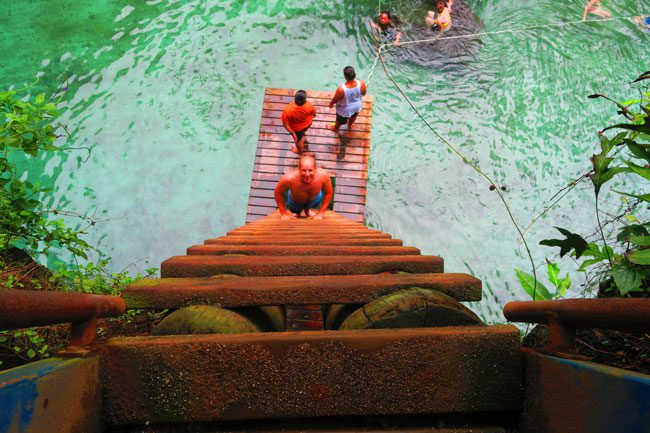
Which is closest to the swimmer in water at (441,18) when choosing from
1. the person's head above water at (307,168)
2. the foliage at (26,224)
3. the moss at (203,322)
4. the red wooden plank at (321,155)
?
the red wooden plank at (321,155)

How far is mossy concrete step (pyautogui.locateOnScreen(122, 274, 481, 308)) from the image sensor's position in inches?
51.8

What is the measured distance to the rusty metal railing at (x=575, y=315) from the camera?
30.0 inches

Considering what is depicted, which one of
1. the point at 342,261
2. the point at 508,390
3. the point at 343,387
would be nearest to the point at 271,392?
the point at 343,387

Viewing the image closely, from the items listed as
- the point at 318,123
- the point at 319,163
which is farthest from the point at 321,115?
the point at 319,163

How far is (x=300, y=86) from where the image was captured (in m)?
8.98

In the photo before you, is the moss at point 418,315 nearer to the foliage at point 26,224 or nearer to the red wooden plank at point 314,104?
the foliage at point 26,224

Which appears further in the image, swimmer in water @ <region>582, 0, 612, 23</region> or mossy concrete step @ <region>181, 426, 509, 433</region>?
swimmer in water @ <region>582, 0, 612, 23</region>

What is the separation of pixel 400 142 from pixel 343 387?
25.2ft

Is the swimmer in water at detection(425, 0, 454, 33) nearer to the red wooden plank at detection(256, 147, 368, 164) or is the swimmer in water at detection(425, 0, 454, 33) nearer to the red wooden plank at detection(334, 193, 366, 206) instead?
the red wooden plank at detection(256, 147, 368, 164)

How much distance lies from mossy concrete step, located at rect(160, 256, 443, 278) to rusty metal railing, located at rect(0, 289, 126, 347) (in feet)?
1.44

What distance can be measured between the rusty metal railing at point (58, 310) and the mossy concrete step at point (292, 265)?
0.44m

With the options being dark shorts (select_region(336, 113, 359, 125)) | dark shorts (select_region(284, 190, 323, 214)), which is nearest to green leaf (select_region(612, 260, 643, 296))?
dark shorts (select_region(284, 190, 323, 214))

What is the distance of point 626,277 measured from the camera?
128cm

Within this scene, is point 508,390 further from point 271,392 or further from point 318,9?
point 318,9
